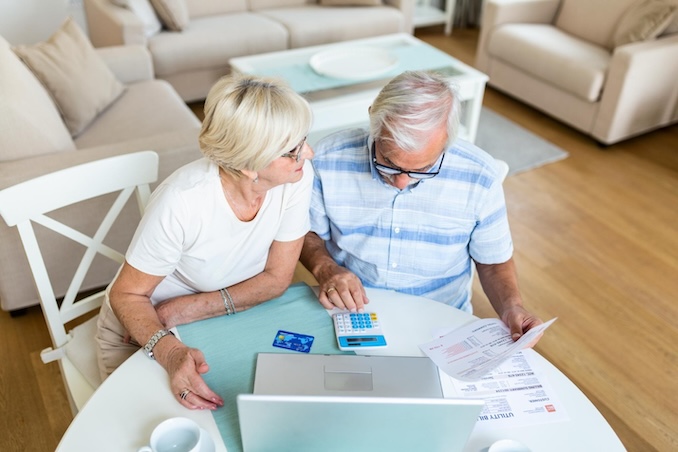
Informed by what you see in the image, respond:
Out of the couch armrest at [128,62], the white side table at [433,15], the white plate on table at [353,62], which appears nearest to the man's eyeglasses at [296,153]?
the white plate on table at [353,62]

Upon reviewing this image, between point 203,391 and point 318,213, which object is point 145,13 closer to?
point 318,213

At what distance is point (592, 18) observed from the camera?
3588 millimetres

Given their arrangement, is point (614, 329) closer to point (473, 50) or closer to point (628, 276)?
point (628, 276)

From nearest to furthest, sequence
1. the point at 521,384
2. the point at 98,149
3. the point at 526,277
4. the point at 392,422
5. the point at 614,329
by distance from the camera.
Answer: the point at 392,422 → the point at 521,384 → the point at 98,149 → the point at 614,329 → the point at 526,277

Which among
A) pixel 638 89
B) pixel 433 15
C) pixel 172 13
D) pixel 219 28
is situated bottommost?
pixel 433 15

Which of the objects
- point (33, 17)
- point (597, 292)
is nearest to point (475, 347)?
point (597, 292)

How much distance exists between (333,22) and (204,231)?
9.32 ft

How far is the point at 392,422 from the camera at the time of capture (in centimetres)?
87

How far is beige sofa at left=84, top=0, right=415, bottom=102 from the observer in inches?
131

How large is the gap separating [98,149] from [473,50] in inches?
134

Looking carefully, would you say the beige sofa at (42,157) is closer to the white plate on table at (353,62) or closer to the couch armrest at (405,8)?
the white plate on table at (353,62)

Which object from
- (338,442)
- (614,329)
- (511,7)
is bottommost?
(614,329)

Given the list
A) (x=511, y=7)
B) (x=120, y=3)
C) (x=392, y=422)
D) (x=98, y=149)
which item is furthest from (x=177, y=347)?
(x=511, y=7)

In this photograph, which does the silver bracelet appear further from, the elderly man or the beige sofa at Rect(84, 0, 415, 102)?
the beige sofa at Rect(84, 0, 415, 102)
